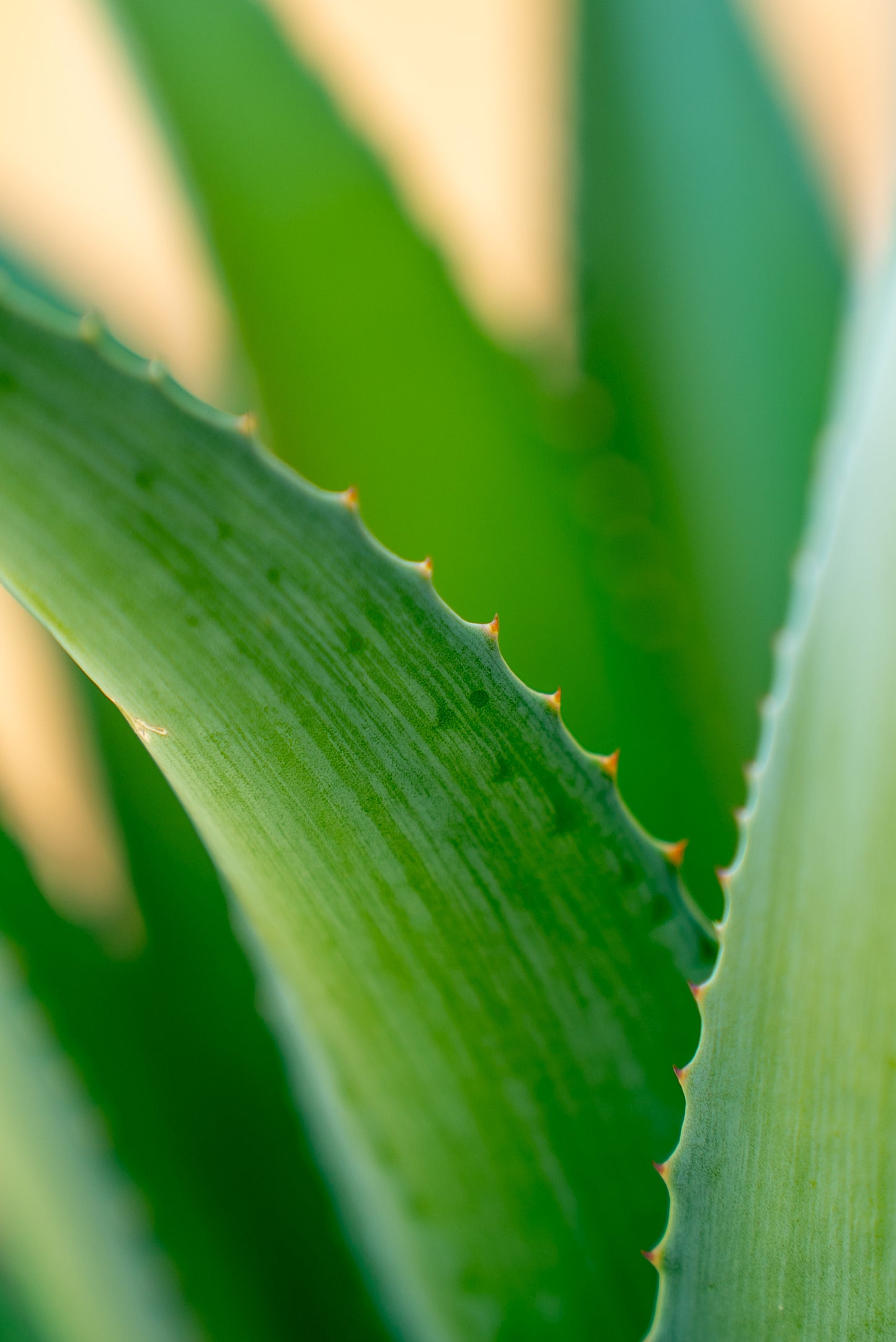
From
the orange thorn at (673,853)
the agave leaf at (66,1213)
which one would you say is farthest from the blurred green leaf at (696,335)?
the agave leaf at (66,1213)

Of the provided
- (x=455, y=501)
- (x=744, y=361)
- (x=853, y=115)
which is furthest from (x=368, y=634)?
(x=853, y=115)

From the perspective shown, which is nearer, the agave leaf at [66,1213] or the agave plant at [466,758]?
the agave plant at [466,758]

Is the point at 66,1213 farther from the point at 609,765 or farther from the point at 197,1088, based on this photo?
the point at 609,765

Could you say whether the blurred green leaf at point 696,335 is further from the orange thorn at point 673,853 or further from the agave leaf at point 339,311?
the orange thorn at point 673,853

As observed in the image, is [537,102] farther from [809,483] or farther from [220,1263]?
[220,1263]

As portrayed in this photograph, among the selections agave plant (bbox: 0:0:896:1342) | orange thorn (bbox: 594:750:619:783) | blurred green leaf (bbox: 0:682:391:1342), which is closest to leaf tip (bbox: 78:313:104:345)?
agave plant (bbox: 0:0:896:1342)

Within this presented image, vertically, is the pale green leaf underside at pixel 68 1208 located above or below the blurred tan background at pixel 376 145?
below

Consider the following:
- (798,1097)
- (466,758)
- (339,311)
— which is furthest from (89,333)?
(339,311)
